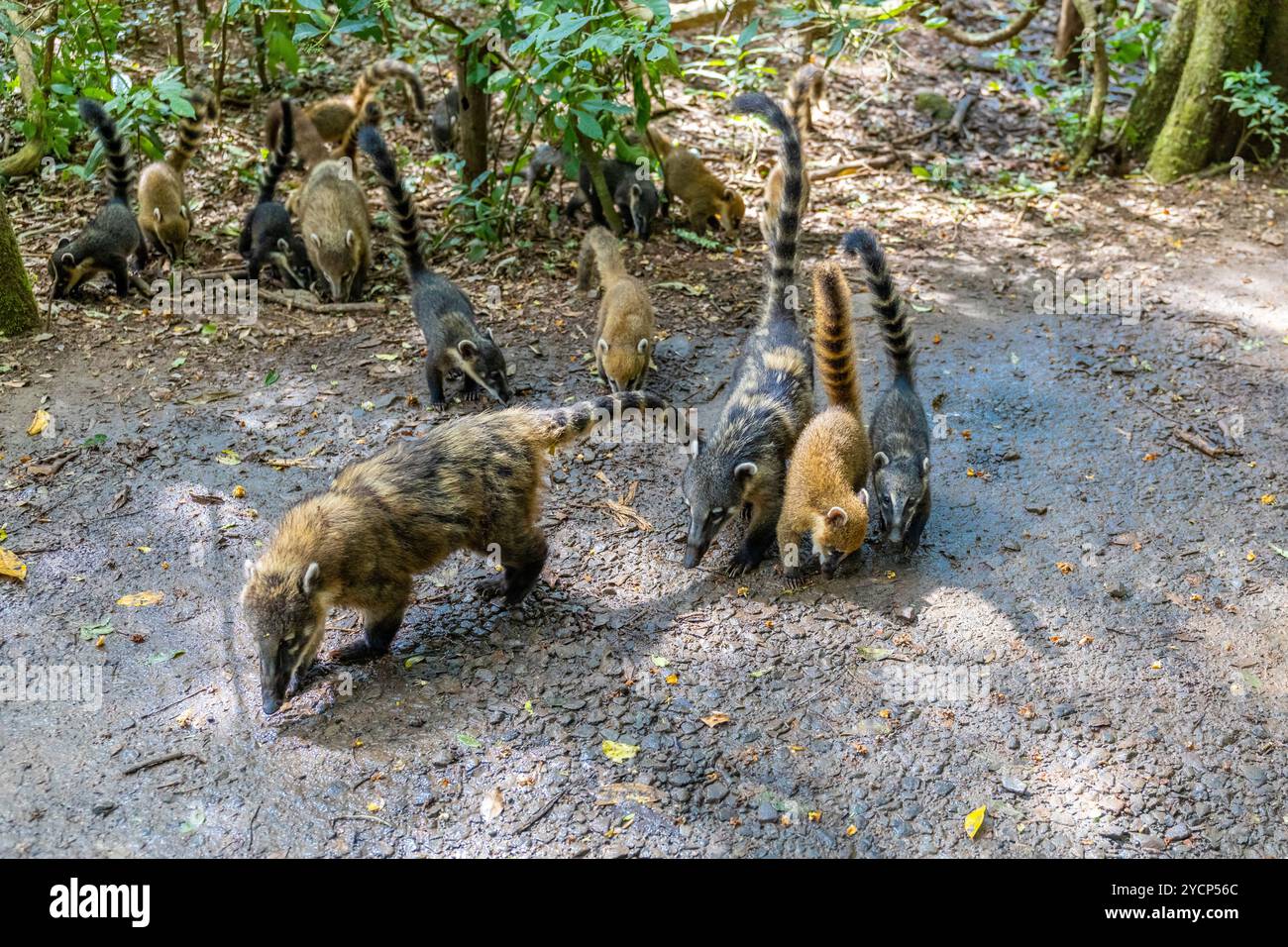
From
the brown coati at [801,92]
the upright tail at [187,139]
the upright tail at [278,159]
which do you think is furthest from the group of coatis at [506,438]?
the brown coati at [801,92]

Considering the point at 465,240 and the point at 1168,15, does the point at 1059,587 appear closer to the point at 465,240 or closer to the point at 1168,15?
the point at 465,240

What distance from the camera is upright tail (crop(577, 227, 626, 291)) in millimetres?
7559

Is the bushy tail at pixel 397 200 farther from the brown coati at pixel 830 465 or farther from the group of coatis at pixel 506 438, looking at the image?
the brown coati at pixel 830 465

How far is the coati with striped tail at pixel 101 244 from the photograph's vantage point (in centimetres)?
770

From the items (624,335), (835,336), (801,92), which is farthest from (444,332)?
(801,92)

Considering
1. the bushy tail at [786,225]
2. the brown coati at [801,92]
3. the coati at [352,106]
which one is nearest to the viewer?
the bushy tail at [786,225]

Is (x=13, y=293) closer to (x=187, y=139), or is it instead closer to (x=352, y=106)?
(x=187, y=139)

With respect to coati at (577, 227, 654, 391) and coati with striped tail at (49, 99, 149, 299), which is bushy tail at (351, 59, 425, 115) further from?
coati at (577, 227, 654, 391)

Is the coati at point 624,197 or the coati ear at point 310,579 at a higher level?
the coati at point 624,197

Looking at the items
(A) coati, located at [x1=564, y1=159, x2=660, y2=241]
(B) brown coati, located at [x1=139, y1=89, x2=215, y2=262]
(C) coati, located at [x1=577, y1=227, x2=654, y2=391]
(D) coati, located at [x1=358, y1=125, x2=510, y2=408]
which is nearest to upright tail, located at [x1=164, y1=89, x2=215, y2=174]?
(B) brown coati, located at [x1=139, y1=89, x2=215, y2=262]

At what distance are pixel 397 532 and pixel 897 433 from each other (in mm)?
2661

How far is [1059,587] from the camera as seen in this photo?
16.6 ft

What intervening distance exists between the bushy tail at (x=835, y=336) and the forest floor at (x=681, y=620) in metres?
0.86

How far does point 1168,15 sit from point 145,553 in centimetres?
1231
